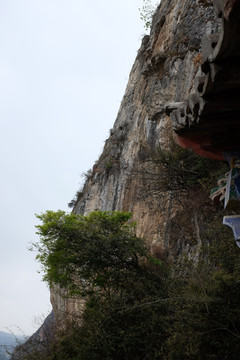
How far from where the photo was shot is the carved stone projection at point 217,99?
2.07 meters

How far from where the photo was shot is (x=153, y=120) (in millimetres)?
14172

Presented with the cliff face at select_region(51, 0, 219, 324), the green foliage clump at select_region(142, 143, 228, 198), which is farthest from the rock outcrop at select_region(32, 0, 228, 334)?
the green foliage clump at select_region(142, 143, 228, 198)

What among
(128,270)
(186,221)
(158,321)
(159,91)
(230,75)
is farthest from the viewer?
(159,91)

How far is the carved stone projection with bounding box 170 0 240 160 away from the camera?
2068mm

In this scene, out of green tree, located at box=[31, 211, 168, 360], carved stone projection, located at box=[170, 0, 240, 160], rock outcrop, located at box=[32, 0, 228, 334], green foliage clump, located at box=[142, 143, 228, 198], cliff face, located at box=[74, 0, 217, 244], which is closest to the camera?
carved stone projection, located at box=[170, 0, 240, 160]

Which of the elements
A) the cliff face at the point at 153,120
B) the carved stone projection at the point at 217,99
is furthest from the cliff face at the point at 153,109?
the carved stone projection at the point at 217,99

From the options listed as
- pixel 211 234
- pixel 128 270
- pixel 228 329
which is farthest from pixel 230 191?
pixel 128 270

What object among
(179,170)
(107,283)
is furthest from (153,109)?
(107,283)

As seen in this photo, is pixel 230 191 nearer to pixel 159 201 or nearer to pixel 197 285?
pixel 197 285

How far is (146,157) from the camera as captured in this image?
42.0ft

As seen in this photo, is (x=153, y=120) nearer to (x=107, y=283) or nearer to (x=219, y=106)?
(x=107, y=283)

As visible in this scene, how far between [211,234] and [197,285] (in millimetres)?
1724

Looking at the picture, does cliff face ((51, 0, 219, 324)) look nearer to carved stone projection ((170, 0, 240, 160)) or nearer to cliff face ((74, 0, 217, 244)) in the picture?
cliff face ((74, 0, 217, 244))

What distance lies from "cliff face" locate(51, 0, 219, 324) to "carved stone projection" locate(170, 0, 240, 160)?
744cm
